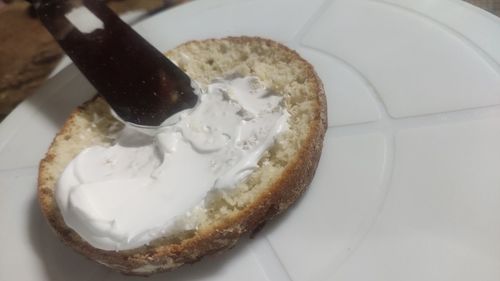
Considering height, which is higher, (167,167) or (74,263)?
(167,167)

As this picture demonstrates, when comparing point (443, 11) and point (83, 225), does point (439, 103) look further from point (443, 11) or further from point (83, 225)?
point (83, 225)

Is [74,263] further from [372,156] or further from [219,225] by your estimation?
[372,156]

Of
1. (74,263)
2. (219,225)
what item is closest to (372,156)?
(219,225)

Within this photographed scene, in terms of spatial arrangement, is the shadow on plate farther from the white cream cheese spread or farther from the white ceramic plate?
the white cream cheese spread

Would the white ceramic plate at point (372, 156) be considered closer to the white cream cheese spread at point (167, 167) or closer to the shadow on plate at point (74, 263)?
the shadow on plate at point (74, 263)

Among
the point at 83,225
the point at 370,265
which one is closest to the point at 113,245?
the point at 83,225

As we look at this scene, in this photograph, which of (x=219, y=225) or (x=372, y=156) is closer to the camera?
(x=219, y=225)
